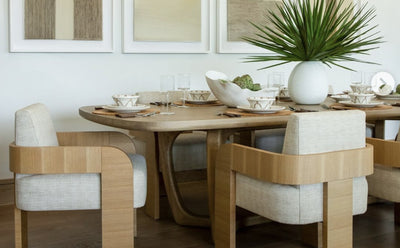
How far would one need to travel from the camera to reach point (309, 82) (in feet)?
10.3

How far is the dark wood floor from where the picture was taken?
2858 mm

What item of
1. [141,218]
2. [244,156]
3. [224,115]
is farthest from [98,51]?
[244,156]

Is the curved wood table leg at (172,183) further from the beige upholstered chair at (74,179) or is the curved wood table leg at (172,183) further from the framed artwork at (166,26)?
the framed artwork at (166,26)

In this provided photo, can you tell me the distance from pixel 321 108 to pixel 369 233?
727 millimetres

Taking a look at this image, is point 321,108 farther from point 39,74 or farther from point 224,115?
point 39,74

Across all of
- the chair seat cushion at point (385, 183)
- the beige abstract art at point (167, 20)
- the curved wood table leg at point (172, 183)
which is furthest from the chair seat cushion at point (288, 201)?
the beige abstract art at point (167, 20)

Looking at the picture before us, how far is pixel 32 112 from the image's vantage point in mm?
Answer: 2320

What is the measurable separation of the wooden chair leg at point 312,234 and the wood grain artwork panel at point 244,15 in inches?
79.0

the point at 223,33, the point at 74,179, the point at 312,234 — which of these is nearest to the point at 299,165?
the point at 312,234

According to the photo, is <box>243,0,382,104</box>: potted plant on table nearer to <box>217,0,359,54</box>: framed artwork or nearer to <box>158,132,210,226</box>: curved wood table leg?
<box>158,132,210,226</box>: curved wood table leg

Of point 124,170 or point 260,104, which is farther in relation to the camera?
point 260,104

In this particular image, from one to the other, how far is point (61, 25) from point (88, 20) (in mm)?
193

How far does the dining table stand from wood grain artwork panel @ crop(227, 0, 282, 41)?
1145 mm

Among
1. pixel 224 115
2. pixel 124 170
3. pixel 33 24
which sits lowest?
pixel 124 170
